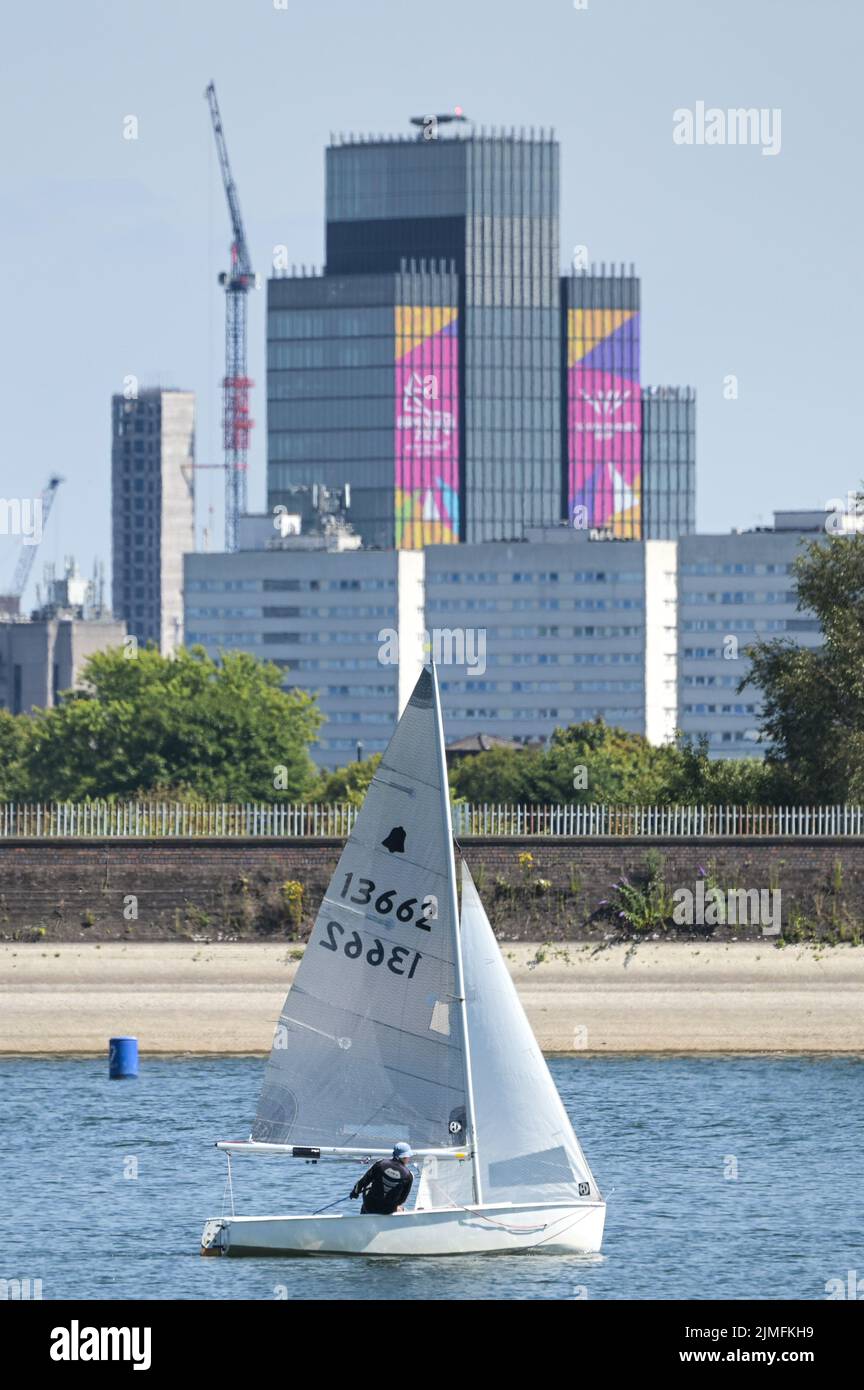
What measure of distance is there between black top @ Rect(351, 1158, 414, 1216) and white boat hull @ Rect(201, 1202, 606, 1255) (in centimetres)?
20

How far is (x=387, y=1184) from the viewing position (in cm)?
4506

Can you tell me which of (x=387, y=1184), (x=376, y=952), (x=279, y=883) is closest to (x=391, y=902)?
(x=376, y=952)

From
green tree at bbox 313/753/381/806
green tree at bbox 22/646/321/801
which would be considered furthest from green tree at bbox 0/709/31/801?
green tree at bbox 313/753/381/806

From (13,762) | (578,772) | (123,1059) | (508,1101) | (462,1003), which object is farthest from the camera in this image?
(13,762)

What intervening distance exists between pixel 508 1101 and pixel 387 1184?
2.75 meters

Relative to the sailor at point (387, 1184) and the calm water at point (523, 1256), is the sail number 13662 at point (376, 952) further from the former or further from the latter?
the calm water at point (523, 1256)

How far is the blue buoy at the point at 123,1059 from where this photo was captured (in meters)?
68.9

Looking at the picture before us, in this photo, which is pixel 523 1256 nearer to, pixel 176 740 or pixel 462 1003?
pixel 462 1003

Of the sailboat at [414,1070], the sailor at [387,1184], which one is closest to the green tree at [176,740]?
the sailboat at [414,1070]

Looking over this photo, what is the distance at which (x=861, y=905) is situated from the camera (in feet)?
Result: 263

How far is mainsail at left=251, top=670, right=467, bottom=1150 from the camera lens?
45.7 m

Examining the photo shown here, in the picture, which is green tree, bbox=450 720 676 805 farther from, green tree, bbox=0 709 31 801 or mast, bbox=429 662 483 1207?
mast, bbox=429 662 483 1207

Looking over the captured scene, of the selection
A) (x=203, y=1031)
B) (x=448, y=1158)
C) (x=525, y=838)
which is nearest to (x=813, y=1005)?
(x=525, y=838)
